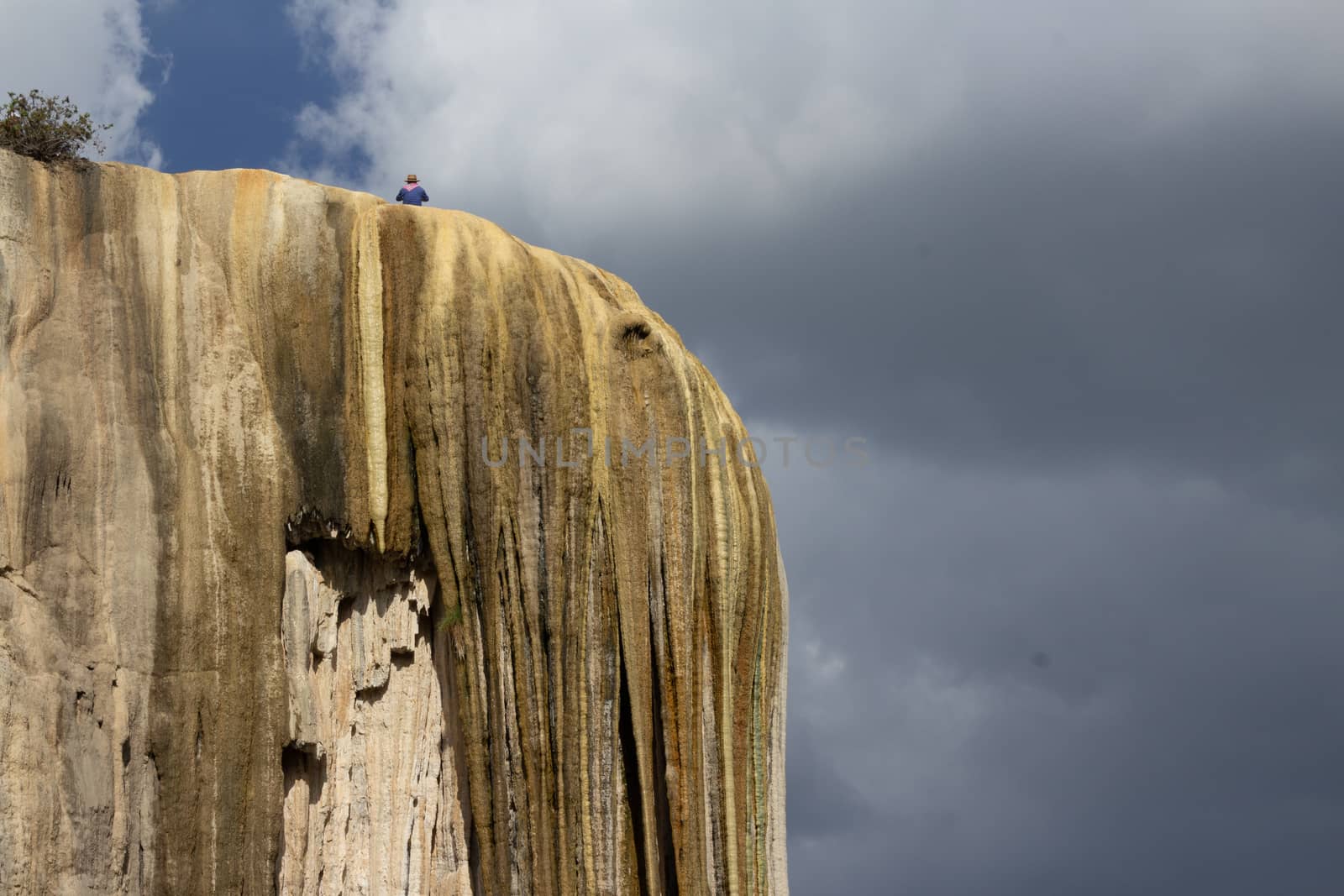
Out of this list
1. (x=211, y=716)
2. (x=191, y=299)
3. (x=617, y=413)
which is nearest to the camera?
(x=211, y=716)

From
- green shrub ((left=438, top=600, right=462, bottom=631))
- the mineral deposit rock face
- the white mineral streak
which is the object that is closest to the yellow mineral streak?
the mineral deposit rock face

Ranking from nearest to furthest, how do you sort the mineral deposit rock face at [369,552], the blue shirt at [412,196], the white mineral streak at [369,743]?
the mineral deposit rock face at [369,552] < the white mineral streak at [369,743] < the blue shirt at [412,196]

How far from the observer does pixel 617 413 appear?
1306cm

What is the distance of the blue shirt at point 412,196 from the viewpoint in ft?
50.5

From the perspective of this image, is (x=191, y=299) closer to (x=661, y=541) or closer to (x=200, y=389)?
(x=200, y=389)

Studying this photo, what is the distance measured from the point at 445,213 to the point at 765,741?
17.5 feet

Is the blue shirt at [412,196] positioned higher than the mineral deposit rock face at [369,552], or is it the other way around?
the blue shirt at [412,196]

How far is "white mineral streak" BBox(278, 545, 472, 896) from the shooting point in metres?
12.1

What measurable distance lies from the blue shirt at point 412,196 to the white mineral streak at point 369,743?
435cm

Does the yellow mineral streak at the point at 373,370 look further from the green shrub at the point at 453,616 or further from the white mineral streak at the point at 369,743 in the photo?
the green shrub at the point at 453,616

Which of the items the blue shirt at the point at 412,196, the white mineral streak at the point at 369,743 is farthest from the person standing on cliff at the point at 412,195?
the white mineral streak at the point at 369,743

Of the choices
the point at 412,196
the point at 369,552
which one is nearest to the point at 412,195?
the point at 412,196

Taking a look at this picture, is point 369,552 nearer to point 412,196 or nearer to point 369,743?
point 369,743

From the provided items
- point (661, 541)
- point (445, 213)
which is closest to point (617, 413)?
point (661, 541)
